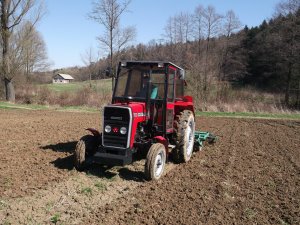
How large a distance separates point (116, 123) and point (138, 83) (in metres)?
1.22

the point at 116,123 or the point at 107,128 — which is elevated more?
the point at 116,123

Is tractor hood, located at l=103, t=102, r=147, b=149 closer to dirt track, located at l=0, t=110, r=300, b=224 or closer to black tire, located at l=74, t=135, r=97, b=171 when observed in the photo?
black tire, located at l=74, t=135, r=97, b=171

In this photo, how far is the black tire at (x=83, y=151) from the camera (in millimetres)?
6613

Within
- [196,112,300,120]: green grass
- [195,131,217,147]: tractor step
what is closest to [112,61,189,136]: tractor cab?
[195,131,217,147]: tractor step

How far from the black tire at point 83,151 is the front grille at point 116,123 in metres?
0.37

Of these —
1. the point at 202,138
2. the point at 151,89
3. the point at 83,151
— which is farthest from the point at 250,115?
the point at 83,151

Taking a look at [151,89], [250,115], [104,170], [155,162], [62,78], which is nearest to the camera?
[155,162]

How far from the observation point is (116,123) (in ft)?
21.7

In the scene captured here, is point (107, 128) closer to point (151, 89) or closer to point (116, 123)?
point (116, 123)

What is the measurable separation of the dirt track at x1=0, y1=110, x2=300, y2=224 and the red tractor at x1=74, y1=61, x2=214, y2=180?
14.5 inches

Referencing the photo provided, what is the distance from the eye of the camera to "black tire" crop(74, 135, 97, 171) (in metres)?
6.61

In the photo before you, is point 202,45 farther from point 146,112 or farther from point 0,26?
point 146,112

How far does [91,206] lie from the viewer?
517cm

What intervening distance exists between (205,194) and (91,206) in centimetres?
192
